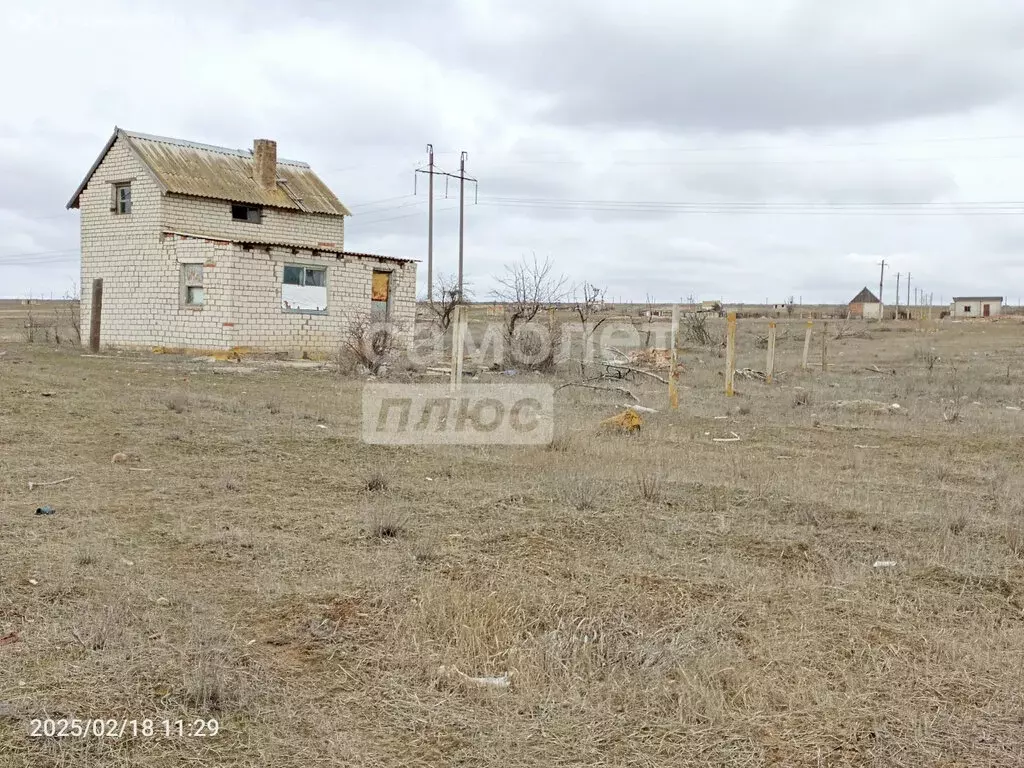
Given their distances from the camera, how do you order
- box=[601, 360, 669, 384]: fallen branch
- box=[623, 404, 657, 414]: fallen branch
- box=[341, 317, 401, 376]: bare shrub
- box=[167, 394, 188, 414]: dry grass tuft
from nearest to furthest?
box=[167, 394, 188, 414]: dry grass tuft
box=[623, 404, 657, 414]: fallen branch
box=[601, 360, 669, 384]: fallen branch
box=[341, 317, 401, 376]: bare shrub

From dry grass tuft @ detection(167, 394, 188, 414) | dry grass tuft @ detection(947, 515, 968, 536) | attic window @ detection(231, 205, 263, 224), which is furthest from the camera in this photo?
attic window @ detection(231, 205, 263, 224)

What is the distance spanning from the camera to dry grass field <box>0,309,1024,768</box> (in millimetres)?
3188

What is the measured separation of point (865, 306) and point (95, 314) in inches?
2701

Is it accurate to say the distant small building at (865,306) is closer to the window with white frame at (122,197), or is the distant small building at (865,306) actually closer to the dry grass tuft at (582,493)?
the window with white frame at (122,197)

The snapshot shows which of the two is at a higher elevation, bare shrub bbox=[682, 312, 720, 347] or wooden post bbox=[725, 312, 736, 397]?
bare shrub bbox=[682, 312, 720, 347]

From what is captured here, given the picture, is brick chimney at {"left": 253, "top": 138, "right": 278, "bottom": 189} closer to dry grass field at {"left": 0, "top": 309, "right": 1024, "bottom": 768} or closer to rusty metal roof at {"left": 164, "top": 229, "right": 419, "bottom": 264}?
rusty metal roof at {"left": 164, "top": 229, "right": 419, "bottom": 264}

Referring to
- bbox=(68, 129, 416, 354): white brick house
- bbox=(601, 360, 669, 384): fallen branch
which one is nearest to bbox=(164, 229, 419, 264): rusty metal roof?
bbox=(68, 129, 416, 354): white brick house

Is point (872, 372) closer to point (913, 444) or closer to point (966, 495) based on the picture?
point (913, 444)

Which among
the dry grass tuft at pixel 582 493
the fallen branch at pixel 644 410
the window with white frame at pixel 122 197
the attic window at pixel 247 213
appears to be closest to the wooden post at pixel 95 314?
the window with white frame at pixel 122 197

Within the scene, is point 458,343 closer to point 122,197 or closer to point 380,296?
point 380,296

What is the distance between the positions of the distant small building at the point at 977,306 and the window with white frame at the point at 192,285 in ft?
240

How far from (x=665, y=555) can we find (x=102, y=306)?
869 inches

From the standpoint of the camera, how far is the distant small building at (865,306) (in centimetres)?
7347
